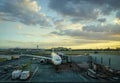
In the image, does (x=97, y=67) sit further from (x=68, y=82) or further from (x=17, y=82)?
(x=17, y=82)

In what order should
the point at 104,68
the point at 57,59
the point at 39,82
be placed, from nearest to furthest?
the point at 39,82 → the point at 104,68 → the point at 57,59

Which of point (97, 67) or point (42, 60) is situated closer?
point (97, 67)

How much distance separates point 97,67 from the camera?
305ft

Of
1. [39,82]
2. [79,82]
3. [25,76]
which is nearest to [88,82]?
[79,82]

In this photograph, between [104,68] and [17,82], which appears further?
[104,68]

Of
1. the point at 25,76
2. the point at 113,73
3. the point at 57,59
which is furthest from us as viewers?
the point at 57,59

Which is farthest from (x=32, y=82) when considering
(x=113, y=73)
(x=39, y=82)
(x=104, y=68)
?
(x=104, y=68)

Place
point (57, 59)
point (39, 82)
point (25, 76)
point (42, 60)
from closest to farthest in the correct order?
1. point (39, 82)
2. point (25, 76)
3. point (57, 59)
4. point (42, 60)

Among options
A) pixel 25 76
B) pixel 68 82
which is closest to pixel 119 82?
pixel 68 82

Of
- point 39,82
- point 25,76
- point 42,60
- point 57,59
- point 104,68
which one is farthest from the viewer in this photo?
point 42,60

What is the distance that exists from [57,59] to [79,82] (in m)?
42.4

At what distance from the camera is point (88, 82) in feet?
196

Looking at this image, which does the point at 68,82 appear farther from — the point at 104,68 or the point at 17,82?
the point at 104,68

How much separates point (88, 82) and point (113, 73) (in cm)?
2500
